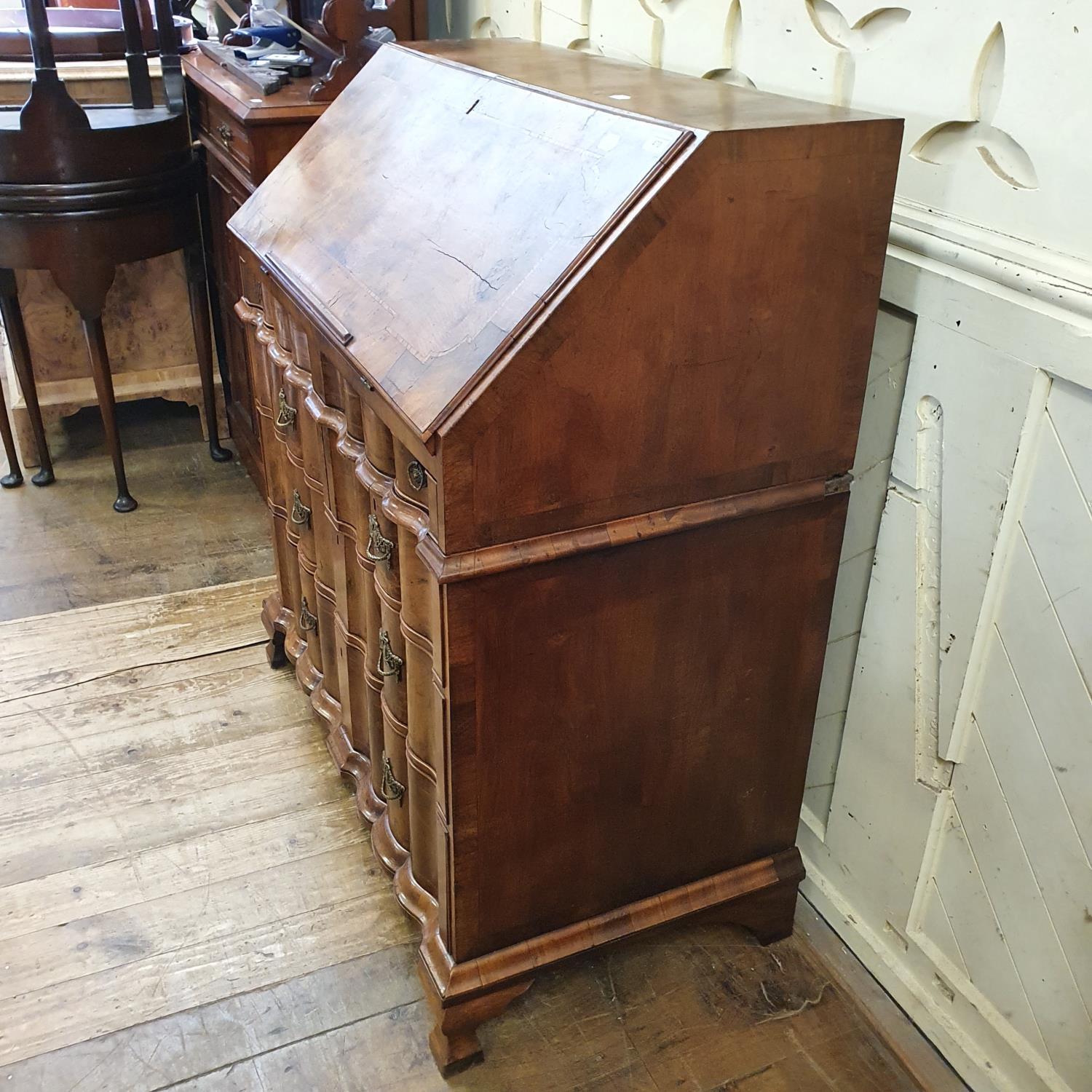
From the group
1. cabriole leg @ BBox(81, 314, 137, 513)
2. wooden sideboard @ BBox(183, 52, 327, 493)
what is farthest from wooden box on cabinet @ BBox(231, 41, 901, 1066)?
cabriole leg @ BBox(81, 314, 137, 513)

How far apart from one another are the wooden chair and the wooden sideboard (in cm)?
6

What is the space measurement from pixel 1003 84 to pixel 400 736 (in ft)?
3.60

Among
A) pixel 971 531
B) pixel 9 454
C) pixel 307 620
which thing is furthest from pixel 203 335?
pixel 971 531

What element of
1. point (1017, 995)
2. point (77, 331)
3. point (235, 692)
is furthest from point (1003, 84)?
point (77, 331)

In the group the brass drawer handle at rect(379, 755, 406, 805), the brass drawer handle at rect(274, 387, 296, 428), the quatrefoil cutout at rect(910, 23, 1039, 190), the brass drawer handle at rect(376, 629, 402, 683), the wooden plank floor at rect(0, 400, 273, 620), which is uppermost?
the quatrefoil cutout at rect(910, 23, 1039, 190)

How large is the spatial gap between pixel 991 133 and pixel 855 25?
25 cm

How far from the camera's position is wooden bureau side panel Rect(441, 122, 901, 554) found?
1083 millimetres

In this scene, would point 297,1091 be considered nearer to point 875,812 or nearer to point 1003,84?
point 875,812

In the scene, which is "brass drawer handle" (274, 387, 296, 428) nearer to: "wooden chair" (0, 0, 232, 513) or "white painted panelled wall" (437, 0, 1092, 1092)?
"white painted panelled wall" (437, 0, 1092, 1092)

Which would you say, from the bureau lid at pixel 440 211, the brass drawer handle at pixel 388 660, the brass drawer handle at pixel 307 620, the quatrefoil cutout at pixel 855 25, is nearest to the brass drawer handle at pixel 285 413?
the bureau lid at pixel 440 211

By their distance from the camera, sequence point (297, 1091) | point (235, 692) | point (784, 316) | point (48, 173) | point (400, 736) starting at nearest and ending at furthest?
point (784, 316) < point (297, 1091) < point (400, 736) < point (235, 692) < point (48, 173)

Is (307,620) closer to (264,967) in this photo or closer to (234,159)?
(264,967)

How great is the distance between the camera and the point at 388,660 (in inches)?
58.2

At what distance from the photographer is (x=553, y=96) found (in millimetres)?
1307
